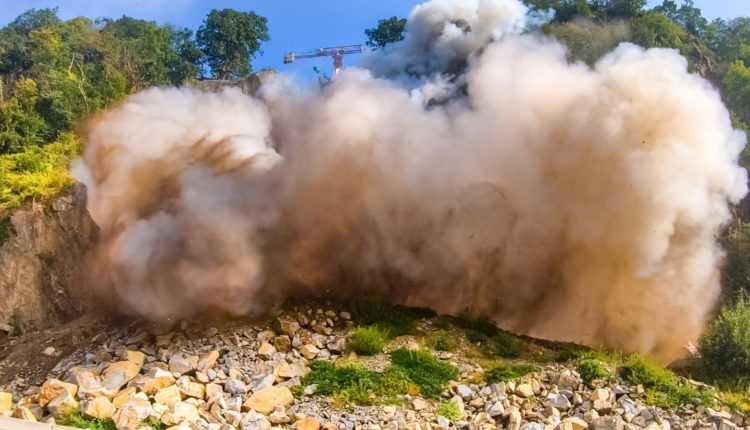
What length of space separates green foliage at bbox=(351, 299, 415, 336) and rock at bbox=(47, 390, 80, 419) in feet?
15.5

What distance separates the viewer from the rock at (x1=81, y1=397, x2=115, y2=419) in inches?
321

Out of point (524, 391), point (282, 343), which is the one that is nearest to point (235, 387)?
point (282, 343)

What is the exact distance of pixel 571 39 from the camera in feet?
81.3

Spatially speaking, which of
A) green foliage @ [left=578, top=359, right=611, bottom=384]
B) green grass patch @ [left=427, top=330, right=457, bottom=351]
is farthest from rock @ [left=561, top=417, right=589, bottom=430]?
green grass patch @ [left=427, top=330, right=457, bottom=351]

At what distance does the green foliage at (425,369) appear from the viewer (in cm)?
961

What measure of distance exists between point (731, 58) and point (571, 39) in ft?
39.8

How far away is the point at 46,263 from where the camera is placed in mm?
13945

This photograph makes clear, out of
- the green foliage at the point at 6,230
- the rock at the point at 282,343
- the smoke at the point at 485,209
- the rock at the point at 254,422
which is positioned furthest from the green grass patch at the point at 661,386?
the green foliage at the point at 6,230

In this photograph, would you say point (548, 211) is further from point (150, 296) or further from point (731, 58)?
point (731, 58)

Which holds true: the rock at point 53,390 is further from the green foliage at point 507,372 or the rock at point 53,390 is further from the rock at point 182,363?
the green foliage at point 507,372

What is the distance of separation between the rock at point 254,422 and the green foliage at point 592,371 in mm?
4569

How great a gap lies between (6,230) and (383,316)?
8276mm

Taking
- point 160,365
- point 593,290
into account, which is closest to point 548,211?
point 593,290

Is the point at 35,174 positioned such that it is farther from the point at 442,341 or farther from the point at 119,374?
the point at 442,341
